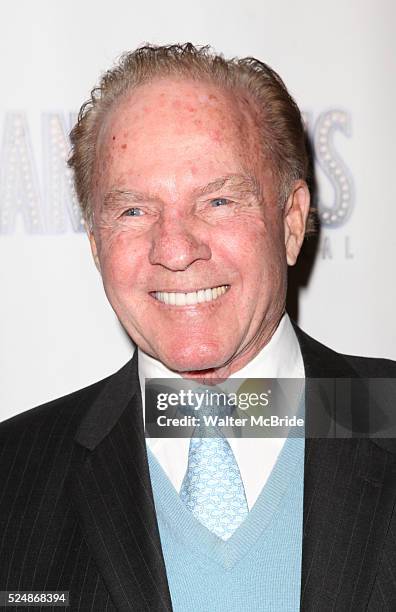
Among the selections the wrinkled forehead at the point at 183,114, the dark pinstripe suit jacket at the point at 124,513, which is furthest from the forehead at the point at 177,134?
the dark pinstripe suit jacket at the point at 124,513

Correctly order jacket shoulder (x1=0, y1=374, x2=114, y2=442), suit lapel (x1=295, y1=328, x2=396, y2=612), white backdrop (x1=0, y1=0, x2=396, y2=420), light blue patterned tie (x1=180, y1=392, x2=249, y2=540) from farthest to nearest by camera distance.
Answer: white backdrop (x1=0, y1=0, x2=396, y2=420) → jacket shoulder (x1=0, y1=374, x2=114, y2=442) → light blue patterned tie (x1=180, y1=392, x2=249, y2=540) → suit lapel (x1=295, y1=328, x2=396, y2=612)

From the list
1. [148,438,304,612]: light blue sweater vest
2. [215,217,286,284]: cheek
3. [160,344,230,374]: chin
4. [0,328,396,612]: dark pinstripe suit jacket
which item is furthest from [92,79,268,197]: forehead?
[148,438,304,612]: light blue sweater vest

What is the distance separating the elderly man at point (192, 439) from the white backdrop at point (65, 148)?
438 millimetres

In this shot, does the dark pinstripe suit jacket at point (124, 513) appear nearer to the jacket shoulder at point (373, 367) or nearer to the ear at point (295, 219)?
the jacket shoulder at point (373, 367)

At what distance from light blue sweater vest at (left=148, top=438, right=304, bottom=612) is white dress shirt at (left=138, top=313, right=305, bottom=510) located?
3cm

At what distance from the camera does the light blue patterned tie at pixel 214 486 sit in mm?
1495

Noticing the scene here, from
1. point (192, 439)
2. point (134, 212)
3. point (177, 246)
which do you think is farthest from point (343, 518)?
point (134, 212)

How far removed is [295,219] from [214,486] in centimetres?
53

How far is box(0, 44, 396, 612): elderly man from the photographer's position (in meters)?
1.43

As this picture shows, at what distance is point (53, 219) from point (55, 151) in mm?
156

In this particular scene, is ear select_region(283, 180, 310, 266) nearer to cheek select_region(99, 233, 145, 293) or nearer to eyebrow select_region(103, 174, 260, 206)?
eyebrow select_region(103, 174, 260, 206)

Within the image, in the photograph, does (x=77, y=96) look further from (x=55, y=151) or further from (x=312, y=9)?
(x=312, y=9)

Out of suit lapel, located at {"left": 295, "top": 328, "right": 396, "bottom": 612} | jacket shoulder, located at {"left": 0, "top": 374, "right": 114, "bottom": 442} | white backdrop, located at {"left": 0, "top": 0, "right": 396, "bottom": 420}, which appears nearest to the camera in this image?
suit lapel, located at {"left": 295, "top": 328, "right": 396, "bottom": 612}

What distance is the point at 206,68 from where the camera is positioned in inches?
63.9
